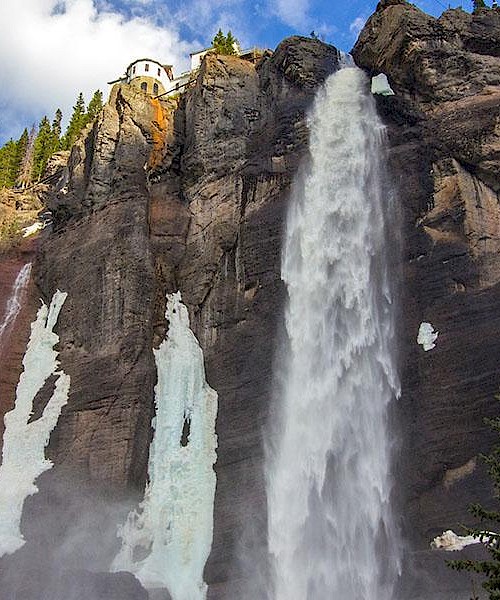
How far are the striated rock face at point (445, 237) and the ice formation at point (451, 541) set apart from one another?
29cm

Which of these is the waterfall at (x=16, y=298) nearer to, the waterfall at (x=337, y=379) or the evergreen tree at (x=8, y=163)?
the waterfall at (x=337, y=379)

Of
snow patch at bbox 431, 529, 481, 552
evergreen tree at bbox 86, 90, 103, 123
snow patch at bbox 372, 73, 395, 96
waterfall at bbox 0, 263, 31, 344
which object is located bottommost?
snow patch at bbox 431, 529, 481, 552

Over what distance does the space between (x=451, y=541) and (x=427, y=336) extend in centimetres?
787

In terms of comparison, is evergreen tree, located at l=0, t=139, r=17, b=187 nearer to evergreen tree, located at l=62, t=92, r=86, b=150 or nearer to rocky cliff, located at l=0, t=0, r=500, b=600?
evergreen tree, located at l=62, t=92, r=86, b=150

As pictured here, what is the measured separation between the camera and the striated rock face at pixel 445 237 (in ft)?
87.2

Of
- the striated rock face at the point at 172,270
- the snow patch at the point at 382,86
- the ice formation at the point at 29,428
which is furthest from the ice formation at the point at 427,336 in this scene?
the ice formation at the point at 29,428

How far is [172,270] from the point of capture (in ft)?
120

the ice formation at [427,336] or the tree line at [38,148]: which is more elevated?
the tree line at [38,148]

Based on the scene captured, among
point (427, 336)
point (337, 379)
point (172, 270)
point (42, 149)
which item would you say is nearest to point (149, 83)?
point (42, 149)

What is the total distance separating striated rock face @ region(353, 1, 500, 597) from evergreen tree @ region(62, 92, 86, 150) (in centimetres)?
3041

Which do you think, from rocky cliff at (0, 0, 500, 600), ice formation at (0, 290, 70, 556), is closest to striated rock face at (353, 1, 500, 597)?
rocky cliff at (0, 0, 500, 600)

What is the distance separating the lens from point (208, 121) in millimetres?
39844

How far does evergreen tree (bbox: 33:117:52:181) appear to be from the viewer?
63.5 m

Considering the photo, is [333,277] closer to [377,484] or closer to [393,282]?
[393,282]
